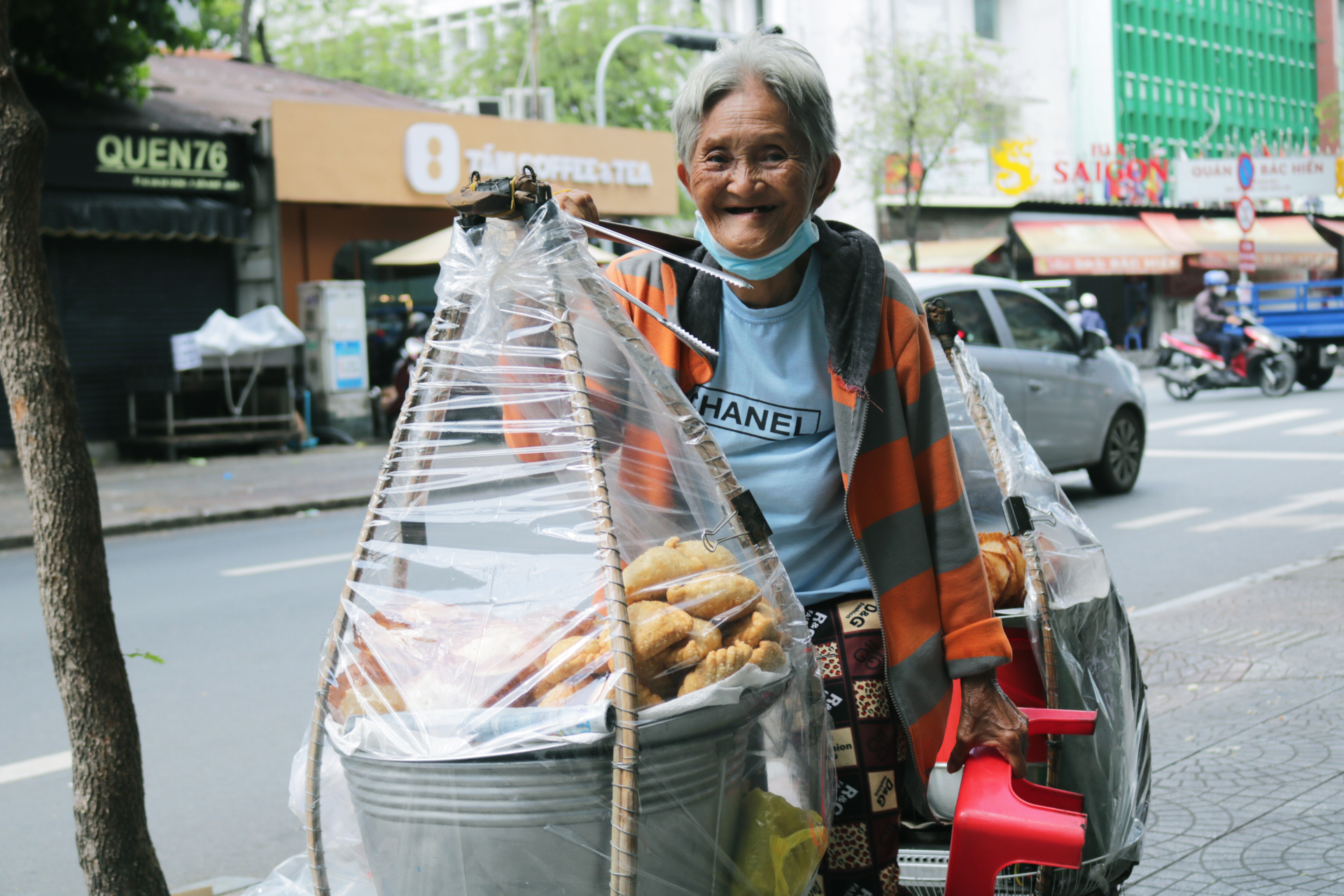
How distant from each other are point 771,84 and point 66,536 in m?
1.71

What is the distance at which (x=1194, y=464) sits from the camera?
1176cm

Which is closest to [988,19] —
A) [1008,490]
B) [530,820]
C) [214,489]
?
[214,489]

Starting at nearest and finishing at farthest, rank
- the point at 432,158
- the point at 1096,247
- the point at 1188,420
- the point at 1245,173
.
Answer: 1. the point at 1188,420
2. the point at 432,158
3. the point at 1245,173
4. the point at 1096,247

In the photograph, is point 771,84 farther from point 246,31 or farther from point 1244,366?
point 246,31

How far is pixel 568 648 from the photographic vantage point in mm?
1531

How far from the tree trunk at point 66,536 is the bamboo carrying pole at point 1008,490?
1.87m

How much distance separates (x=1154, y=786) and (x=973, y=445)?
1423mm

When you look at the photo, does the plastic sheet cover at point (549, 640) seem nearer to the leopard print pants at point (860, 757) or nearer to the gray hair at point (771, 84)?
the leopard print pants at point (860, 757)

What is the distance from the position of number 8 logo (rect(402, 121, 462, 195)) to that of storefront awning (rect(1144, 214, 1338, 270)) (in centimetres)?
2244

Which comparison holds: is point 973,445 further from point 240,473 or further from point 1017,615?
point 240,473

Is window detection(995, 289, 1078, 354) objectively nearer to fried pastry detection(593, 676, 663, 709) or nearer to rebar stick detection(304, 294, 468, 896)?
rebar stick detection(304, 294, 468, 896)

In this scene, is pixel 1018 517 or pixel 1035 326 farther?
pixel 1035 326

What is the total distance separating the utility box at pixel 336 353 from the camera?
53.4ft

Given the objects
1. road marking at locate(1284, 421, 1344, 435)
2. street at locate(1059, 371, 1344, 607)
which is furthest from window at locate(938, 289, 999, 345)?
road marking at locate(1284, 421, 1344, 435)
